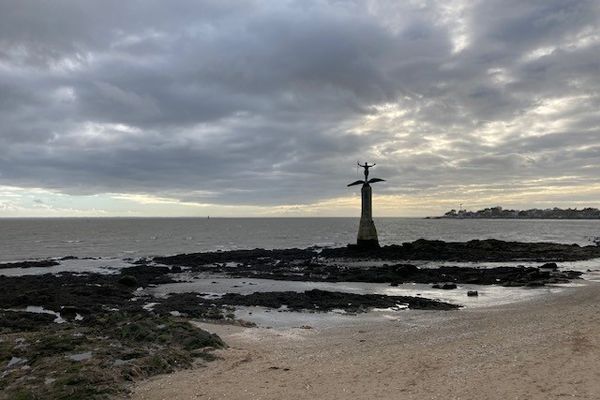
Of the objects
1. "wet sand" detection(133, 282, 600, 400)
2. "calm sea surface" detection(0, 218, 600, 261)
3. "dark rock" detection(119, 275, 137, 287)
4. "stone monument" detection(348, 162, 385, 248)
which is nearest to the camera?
"wet sand" detection(133, 282, 600, 400)

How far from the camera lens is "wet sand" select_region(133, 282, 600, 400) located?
8.63 metres

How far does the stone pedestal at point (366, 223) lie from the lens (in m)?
43.0

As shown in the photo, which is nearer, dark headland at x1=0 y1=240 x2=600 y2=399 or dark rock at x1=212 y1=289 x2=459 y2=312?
dark headland at x1=0 y1=240 x2=600 y2=399

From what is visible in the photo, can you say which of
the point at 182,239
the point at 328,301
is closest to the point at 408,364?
the point at 328,301

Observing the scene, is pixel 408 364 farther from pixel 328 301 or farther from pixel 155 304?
pixel 155 304

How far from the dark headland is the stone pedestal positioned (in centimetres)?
119

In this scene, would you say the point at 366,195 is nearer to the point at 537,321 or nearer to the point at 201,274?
the point at 201,274

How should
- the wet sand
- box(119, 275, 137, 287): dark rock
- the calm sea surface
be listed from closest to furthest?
the wet sand, box(119, 275, 137, 287): dark rock, the calm sea surface

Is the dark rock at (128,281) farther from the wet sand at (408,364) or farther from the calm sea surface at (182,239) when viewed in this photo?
the calm sea surface at (182,239)

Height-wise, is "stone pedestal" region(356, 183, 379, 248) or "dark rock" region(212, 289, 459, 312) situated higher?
"stone pedestal" region(356, 183, 379, 248)

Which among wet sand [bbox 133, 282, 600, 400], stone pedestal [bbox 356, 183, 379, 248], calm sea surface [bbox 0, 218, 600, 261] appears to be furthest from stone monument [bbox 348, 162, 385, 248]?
wet sand [bbox 133, 282, 600, 400]

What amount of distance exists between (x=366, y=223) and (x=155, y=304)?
89.1ft

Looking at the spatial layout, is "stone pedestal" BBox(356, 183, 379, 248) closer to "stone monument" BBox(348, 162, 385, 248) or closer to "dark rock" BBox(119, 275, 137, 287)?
"stone monument" BBox(348, 162, 385, 248)

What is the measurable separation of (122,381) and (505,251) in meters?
40.4
